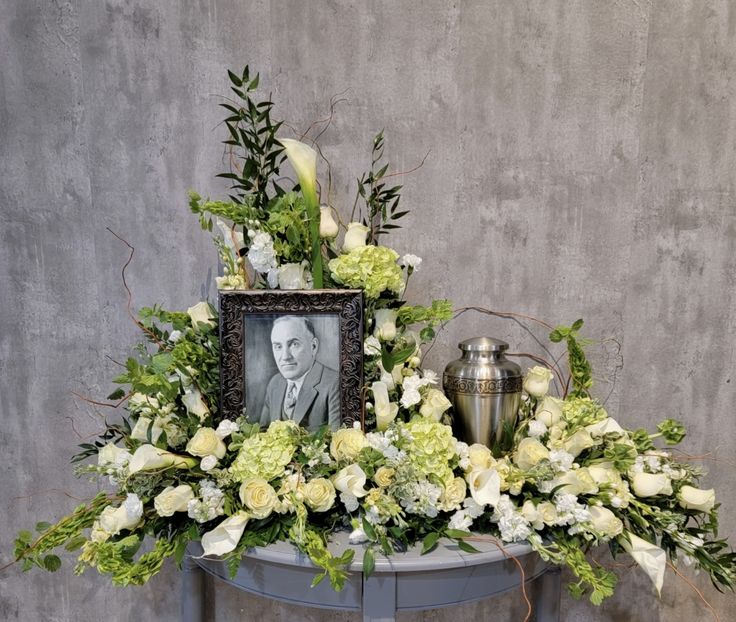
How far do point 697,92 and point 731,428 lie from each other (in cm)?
82

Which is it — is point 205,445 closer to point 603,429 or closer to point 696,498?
point 603,429

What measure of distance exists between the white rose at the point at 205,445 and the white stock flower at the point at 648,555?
711 millimetres

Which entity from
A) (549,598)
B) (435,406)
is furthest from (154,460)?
(549,598)

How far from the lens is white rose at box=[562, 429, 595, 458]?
94 cm

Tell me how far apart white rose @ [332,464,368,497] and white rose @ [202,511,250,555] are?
16 cm

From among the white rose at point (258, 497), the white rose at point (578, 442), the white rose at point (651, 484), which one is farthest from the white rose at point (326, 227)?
the white rose at point (651, 484)

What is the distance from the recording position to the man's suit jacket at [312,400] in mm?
1013

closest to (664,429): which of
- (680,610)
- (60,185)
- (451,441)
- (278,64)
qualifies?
(451,441)

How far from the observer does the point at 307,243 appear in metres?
1.03

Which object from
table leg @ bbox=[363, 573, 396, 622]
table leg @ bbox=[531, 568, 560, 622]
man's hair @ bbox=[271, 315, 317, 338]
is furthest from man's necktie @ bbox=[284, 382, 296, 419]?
table leg @ bbox=[531, 568, 560, 622]

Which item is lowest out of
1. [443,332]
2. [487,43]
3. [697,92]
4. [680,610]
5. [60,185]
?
[680,610]

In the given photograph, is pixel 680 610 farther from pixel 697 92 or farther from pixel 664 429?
pixel 697 92

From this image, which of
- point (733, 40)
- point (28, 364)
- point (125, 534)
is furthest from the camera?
point (28, 364)

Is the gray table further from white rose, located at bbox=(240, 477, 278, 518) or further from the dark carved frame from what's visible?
the dark carved frame
